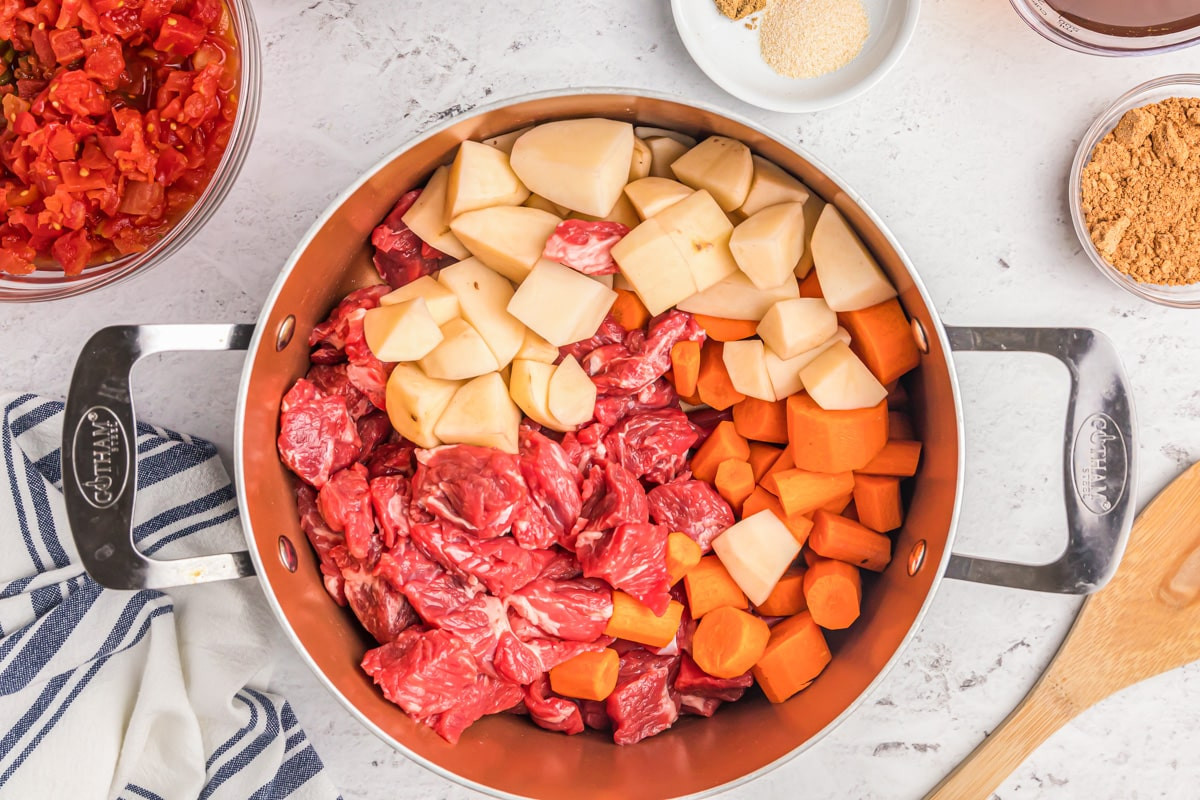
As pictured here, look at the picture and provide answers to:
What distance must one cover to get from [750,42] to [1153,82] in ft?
3.39

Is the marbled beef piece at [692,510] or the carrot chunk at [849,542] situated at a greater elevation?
the marbled beef piece at [692,510]

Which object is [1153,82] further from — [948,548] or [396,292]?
[396,292]

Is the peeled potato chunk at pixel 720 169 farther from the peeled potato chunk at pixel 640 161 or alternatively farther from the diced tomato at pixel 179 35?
the diced tomato at pixel 179 35

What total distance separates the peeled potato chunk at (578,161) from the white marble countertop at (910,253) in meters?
0.32

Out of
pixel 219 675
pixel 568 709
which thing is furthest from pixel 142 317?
pixel 568 709

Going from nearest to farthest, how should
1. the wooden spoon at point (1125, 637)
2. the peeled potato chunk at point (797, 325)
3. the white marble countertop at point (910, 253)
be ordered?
the peeled potato chunk at point (797, 325) → the white marble countertop at point (910, 253) → the wooden spoon at point (1125, 637)

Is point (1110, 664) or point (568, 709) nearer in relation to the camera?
point (568, 709)

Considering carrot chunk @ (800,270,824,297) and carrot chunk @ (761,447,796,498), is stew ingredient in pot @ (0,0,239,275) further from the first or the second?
carrot chunk @ (761,447,796,498)

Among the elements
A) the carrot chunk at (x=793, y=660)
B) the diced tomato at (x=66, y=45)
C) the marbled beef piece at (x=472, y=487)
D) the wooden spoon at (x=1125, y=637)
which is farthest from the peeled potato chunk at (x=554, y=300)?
the wooden spoon at (x=1125, y=637)

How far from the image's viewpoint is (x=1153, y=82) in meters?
2.17

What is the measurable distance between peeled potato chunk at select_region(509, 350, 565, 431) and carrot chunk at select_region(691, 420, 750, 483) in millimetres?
370

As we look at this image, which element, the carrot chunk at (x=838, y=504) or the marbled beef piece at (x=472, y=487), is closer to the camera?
Answer: the marbled beef piece at (x=472, y=487)

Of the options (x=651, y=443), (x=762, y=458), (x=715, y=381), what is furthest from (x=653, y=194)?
(x=762, y=458)

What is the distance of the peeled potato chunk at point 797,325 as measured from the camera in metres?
1.96
